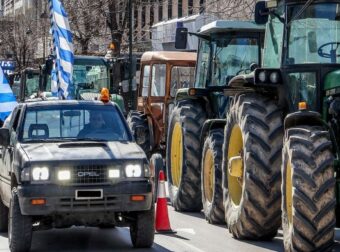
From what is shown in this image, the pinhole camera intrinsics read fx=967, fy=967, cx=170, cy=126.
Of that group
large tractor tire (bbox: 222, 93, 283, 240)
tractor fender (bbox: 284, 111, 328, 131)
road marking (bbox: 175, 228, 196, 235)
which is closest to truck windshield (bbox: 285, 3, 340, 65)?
large tractor tire (bbox: 222, 93, 283, 240)

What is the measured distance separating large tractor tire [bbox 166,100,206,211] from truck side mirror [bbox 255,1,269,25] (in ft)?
11.8

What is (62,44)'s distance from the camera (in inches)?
837

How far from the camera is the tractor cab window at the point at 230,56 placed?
15797mm

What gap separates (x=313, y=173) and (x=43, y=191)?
9.66ft

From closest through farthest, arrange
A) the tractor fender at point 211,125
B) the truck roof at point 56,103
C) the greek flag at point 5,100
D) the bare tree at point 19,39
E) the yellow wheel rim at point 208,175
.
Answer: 1. the truck roof at point 56,103
2. the yellow wheel rim at point 208,175
3. the tractor fender at point 211,125
4. the greek flag at point 5,100
5. the bare tree at point 19,39

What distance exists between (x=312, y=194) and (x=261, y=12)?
3137 mm

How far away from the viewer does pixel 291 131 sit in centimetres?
991

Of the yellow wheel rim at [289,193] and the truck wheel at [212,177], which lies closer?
the yellow wheel rim at [289,193]

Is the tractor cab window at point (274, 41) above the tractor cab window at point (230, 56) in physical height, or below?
above

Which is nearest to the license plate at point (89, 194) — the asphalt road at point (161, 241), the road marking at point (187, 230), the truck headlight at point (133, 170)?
the truck headlight at point (133, 170)

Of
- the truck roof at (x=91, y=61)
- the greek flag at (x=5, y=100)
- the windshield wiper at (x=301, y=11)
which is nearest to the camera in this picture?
the windshield wiper at (x=301, y=11)

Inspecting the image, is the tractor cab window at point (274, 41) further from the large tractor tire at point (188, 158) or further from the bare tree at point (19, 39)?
the bare tree at point (19, 39)

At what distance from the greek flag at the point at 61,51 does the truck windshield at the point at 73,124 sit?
8012 millimetres

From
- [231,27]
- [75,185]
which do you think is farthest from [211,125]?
[75,185]
